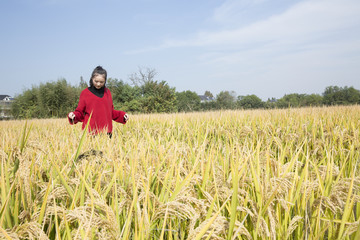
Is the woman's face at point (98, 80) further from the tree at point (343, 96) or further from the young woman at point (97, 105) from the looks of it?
the tree at point (343, 96)

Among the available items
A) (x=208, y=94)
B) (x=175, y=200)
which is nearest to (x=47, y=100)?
(x=175, y=200)

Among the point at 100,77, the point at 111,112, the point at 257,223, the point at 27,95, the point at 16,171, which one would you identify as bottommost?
the point at 257,223

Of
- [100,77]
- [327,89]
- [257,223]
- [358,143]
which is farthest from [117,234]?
[327,89]

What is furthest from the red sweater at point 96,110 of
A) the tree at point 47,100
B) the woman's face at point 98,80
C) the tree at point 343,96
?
the tree at point 343,96

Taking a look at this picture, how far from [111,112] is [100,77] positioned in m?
0.79

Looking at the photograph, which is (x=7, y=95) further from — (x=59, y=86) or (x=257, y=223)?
(x=257, y=223)

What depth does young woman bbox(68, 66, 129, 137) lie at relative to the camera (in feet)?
14.6

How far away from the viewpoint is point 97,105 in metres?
4.62

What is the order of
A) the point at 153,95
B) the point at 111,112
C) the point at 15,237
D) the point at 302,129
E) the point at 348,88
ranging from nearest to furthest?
the point at 15,237
the point at 302,129
the point at 111,112
the point at 153,95
the point at 348,88

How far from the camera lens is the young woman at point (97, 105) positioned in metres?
4.46

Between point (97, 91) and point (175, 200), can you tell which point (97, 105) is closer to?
point (97, 91)

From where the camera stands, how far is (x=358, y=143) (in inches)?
92.0

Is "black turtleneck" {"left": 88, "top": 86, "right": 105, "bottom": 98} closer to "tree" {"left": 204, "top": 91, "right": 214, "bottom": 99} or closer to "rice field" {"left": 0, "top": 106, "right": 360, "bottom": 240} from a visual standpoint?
"rice field" {"left": 0, "top": 106, "right": 360, "bottom": 240}

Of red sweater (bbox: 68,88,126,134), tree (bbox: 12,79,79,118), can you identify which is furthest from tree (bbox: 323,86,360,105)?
red sweater (bbox: 68,88,126,134)
